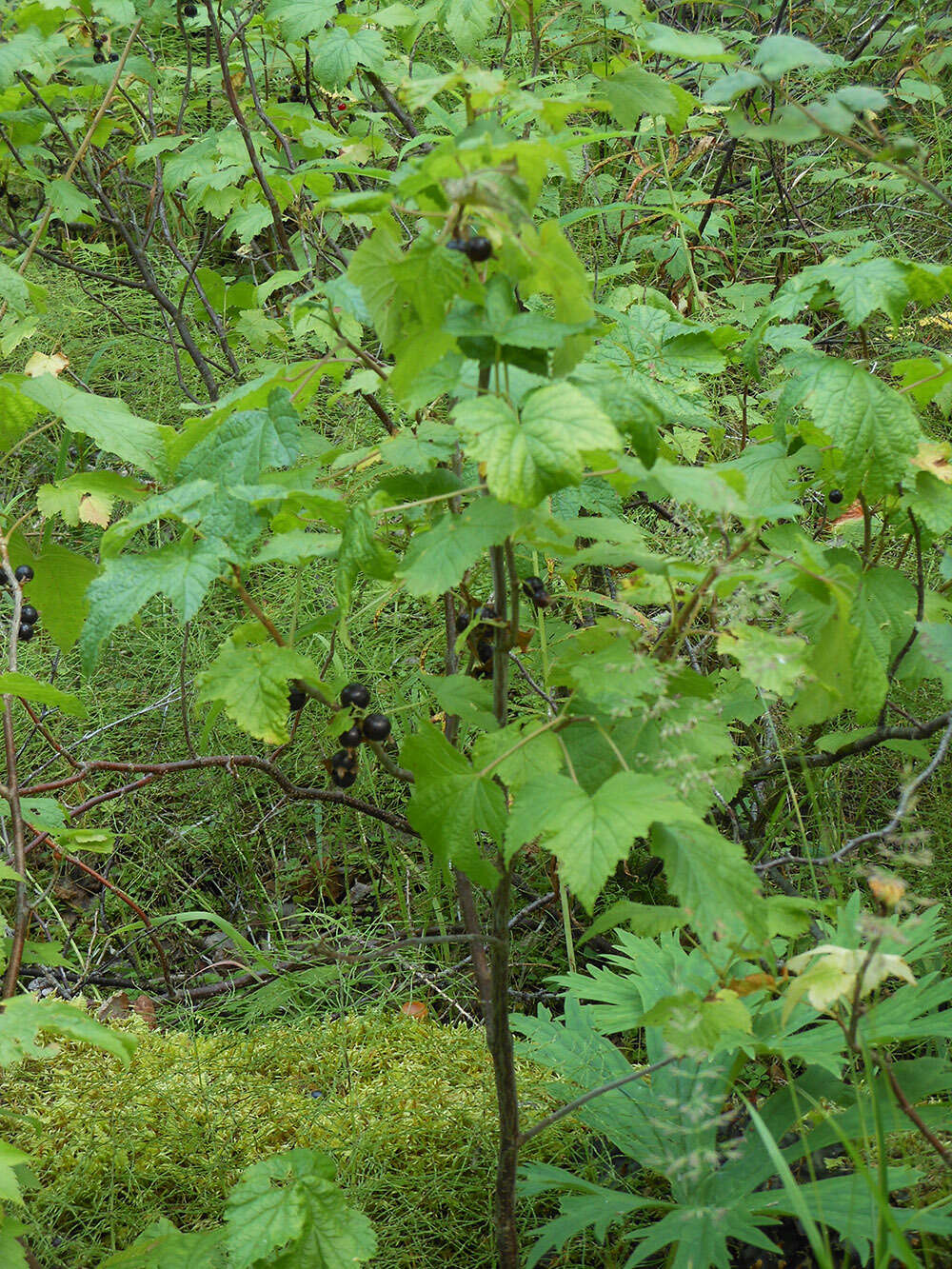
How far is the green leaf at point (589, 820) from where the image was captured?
3.10ft

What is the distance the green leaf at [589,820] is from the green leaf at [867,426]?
2.22 feet

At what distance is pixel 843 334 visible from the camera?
2969 millimetres

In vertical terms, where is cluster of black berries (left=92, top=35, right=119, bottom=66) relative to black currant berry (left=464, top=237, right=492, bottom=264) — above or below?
above

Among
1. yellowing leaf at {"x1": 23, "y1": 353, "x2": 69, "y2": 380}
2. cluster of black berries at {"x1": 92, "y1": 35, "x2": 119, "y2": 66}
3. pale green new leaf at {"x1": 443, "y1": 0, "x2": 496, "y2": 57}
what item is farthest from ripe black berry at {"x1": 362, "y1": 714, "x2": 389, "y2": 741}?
cluster of black berries at {"x1": 92, "y1": 35, "x2": 119, "y2": 66}

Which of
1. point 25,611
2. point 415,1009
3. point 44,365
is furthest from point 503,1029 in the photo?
point 44,365

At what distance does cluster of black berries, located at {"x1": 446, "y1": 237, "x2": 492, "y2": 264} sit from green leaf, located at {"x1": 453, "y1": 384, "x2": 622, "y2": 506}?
0.50 ft

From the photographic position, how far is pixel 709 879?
3.37ft

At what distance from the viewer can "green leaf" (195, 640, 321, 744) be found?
1.20m

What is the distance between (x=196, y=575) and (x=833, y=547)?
1.03m

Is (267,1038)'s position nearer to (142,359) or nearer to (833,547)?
(833,547)

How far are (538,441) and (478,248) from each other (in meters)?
0.20

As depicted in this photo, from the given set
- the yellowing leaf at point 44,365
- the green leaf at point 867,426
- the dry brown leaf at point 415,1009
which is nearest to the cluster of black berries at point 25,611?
the yellowing leaf at point 44,365

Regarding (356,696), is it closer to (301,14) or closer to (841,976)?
(841,976)

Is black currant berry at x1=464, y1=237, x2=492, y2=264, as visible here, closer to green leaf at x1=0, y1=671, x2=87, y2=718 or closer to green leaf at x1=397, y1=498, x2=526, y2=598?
green leaf at x1=397, y1=498, x2=526, y2=598
